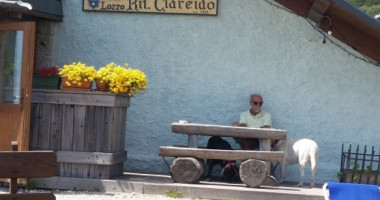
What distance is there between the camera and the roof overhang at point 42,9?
32.4ft

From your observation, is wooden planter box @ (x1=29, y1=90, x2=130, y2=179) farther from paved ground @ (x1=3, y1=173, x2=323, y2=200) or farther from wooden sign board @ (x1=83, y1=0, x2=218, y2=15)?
wooden sign board @ (x1=83, y1=0, x2=218, y2=15)

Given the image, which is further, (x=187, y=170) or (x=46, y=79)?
(x=46, y=79)

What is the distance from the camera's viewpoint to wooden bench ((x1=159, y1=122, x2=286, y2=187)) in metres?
9.77

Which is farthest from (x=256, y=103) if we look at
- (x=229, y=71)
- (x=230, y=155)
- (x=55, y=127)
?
(x=55, y=127)

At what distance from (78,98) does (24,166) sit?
4.87 m

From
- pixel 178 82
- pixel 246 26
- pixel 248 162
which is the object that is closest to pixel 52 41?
pixel 178 82

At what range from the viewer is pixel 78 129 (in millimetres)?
9930

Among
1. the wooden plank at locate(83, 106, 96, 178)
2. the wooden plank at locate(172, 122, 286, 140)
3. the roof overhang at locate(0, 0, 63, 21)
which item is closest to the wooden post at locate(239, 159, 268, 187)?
the wooden plank at locate(172, 122, 286, 140)

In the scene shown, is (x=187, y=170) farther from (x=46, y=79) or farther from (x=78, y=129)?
(x=46, y=79)

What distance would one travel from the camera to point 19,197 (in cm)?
507

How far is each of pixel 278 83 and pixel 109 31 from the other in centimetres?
286

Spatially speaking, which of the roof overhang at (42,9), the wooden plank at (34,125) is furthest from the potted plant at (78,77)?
the roof overhang at (42,9)

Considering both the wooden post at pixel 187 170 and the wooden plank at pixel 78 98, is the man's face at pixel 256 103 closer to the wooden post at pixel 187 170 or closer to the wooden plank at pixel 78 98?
the wooden post at pixel 187 170

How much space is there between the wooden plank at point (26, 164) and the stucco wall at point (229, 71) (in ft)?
20.9
